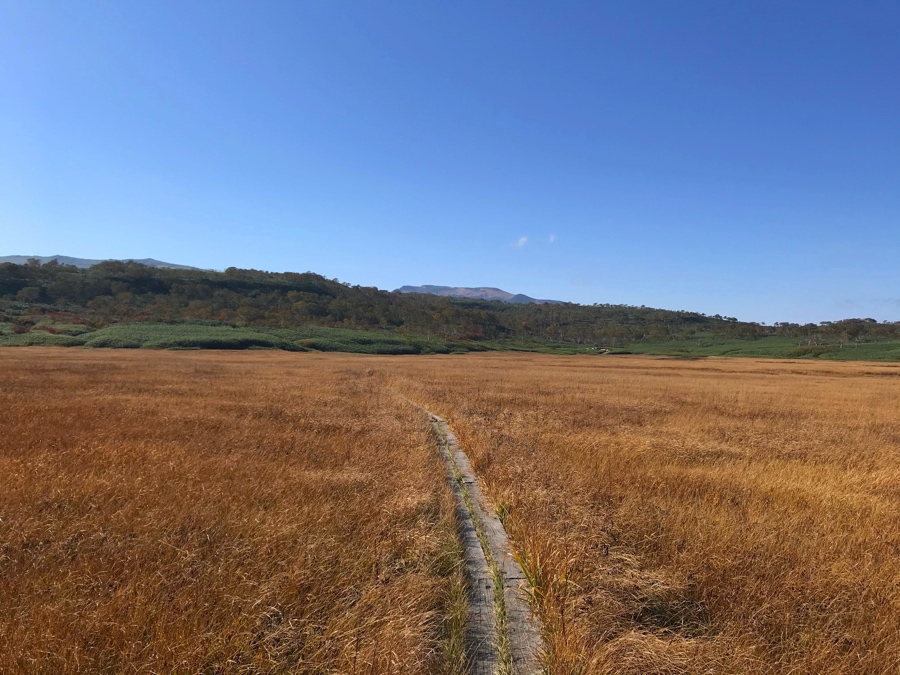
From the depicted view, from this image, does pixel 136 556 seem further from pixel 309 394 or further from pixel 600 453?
pixel 309 394

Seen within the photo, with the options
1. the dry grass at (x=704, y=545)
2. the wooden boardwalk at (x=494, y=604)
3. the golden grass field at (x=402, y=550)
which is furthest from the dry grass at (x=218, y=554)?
the dry grass at (x=704, y=545)

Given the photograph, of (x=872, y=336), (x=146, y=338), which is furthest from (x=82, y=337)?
(x=872, y=336)

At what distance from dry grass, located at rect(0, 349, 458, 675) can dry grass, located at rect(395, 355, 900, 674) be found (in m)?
1.37

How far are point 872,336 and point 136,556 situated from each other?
8037 inches

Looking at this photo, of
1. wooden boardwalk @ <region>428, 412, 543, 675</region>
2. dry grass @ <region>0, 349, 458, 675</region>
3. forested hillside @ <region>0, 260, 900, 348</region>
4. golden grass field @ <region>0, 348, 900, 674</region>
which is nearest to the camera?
dry grass @ <region>0, 349, 458, 675</region>

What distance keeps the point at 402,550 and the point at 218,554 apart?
217 centimetres

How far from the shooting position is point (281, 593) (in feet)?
17.4

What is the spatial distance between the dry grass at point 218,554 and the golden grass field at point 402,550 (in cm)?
3

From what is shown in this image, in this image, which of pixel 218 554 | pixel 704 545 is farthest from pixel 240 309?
pixel 704 545

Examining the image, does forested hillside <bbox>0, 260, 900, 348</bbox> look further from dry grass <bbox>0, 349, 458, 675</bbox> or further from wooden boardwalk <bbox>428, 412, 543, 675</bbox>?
wooden boardwalk <bbox>428, 412, 543, 675</bbox>

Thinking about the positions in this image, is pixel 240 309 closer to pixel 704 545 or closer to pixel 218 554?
pixel 218 554

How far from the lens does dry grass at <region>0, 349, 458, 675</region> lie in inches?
172

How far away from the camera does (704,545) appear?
700cm

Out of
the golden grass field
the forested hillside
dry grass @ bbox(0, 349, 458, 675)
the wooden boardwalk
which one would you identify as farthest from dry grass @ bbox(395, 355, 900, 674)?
the forested hillside
